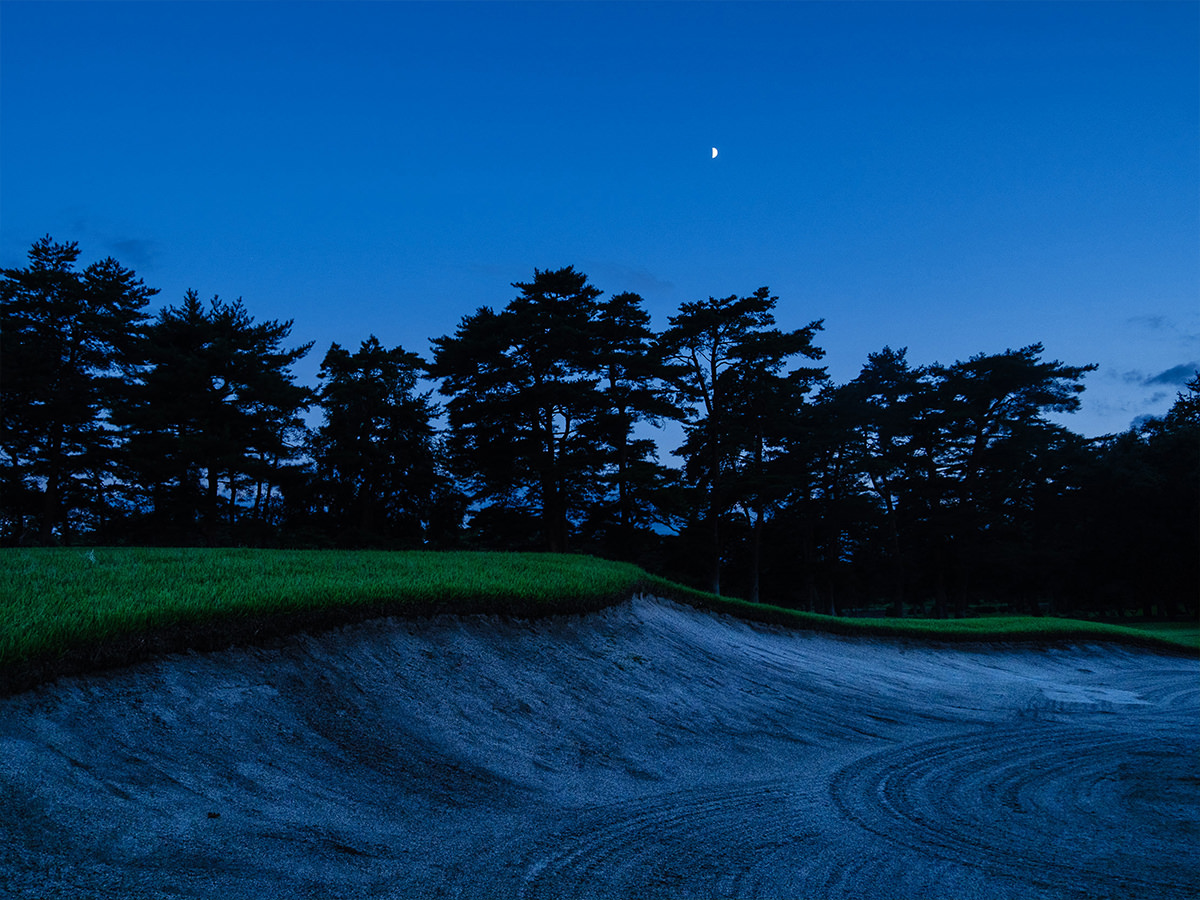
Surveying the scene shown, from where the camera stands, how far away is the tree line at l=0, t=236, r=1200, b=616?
34.1 metres

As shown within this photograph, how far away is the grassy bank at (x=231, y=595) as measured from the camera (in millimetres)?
5883

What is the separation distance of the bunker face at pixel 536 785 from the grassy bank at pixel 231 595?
0.25 metres

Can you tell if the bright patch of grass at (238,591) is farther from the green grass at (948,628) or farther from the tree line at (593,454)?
the tree line at (593,454)

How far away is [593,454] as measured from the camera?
34.6 metres

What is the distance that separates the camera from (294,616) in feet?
24.9

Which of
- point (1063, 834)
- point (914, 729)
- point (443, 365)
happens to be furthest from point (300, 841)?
point (443, 365)

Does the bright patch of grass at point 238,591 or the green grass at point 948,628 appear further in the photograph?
the green grass at point 948,628

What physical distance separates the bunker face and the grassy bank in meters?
0.25

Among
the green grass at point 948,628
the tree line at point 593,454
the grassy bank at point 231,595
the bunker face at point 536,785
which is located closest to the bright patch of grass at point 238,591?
the grassy bank at point 231,595

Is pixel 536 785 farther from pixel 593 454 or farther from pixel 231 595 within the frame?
pixel 593 454

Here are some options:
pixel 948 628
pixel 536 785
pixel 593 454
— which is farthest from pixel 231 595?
pixel 593 454

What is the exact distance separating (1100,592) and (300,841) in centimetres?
6163

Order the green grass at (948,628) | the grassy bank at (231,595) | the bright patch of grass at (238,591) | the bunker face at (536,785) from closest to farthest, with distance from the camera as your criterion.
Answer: the bunker face at (536,785) < the grassy bank at (231,595) < the bright patch of grass at (238,591) < the green grass at (948,628)

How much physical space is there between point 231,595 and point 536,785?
3.99 meters
